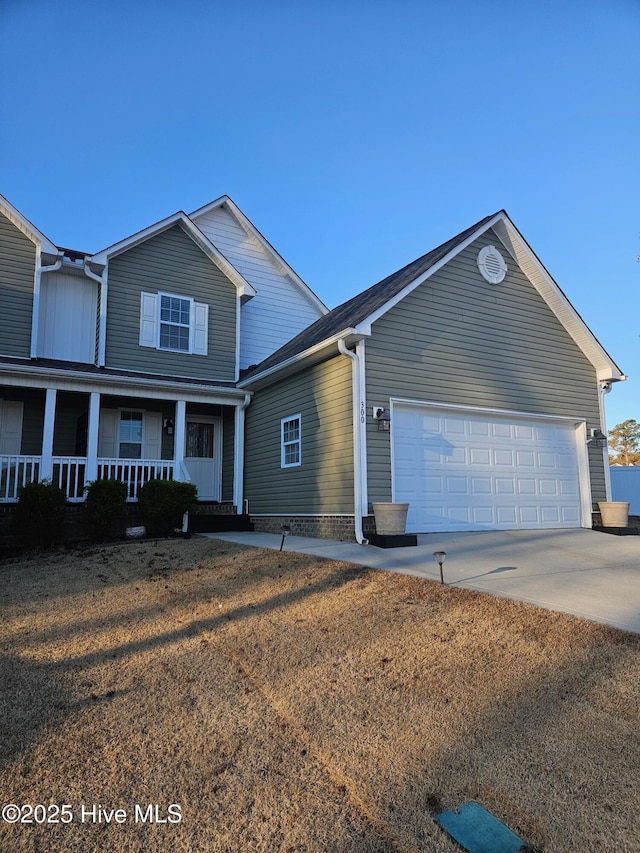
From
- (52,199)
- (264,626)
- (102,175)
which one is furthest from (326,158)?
(264,626)

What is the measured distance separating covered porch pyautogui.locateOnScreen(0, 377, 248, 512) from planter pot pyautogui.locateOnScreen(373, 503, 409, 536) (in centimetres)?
489

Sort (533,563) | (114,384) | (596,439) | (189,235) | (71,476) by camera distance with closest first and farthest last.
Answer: (533,563), (114,384), (71,476), (596,439), (189,235)

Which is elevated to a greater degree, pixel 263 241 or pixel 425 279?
pixel 263 241

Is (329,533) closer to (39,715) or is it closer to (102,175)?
(39,715)

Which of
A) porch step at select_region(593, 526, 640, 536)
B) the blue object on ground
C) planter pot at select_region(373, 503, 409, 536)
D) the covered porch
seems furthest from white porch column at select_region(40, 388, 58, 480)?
porch step at select_region(593, 526, 640, 536)

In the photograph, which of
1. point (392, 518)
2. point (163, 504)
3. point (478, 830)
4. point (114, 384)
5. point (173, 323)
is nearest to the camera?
point (478, 830)

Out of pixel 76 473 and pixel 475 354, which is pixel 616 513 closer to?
pixel 475 354

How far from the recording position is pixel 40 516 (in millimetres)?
9578

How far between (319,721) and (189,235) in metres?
12.9

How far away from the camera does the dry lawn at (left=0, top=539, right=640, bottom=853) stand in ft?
8.12

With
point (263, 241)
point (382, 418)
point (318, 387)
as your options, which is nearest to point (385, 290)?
point (318, 387)

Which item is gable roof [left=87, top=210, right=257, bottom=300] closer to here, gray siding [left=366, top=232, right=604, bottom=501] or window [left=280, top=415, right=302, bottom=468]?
window [left=280, top=415, right=302, bottom=468]

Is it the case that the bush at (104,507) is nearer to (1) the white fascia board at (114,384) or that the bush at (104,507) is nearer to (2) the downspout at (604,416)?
(1) the white fascia board at (114,384)

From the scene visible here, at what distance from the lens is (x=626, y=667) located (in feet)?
12.6
